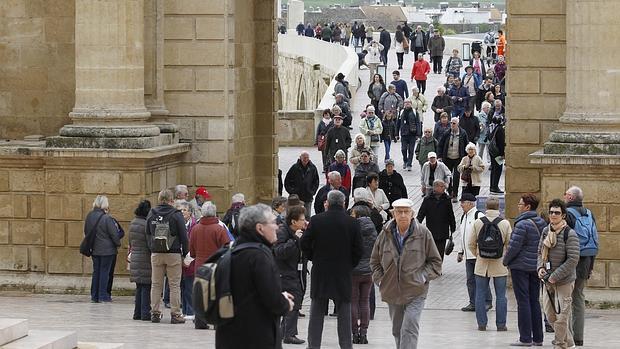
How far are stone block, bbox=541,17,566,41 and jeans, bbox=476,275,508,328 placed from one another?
3.96 metres

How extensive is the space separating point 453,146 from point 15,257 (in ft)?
29.8

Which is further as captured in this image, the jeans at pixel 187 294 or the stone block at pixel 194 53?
the stone block at pixel 194 53

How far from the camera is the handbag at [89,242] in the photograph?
2173 centimetres

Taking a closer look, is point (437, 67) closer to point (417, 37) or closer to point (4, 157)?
point (417, 37)

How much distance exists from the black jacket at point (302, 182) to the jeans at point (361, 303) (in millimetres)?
7572

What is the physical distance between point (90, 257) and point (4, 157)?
1644 millimetres

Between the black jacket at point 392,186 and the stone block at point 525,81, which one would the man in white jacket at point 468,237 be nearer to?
the stone block at point 525,81

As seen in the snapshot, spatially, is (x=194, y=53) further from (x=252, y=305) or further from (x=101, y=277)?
(x=252, y=305)

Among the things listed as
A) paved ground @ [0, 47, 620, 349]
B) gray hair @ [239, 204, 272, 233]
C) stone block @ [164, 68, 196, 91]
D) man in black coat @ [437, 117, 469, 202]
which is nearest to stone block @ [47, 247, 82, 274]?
paved ground @ [0, 47, 620, 349]

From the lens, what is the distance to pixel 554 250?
58.2 feet

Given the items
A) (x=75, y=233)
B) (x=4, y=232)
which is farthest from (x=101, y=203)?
(x=4, y=232)

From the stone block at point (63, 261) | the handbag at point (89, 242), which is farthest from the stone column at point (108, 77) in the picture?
the stone block at point (63, 261)

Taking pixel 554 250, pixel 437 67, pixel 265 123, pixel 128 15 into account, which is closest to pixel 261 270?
pixel 554 250

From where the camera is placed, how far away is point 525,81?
22781 mm
